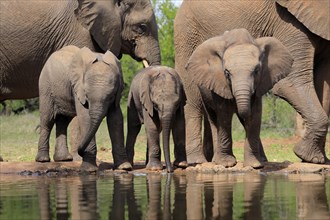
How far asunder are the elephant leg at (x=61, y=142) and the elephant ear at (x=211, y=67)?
1709 mm

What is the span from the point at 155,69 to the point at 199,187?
2.76 m

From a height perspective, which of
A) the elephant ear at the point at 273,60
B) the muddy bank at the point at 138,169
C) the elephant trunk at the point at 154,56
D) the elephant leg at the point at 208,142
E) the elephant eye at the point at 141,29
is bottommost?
the muddy bank at the point at 138,169

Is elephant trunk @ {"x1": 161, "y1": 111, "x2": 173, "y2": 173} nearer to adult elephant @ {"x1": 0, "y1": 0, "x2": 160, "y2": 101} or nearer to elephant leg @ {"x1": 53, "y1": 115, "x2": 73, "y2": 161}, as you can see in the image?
elephant leg @ {"x1": 53, "y1": 115, "x2": 73, "y2": 161}

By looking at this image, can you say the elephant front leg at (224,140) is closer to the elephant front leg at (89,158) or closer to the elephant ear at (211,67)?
the elephant ear at (211,67)

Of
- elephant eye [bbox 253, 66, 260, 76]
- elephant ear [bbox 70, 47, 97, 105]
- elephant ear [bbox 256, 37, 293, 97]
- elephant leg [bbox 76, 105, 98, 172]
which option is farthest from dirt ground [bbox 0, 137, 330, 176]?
elephant eye [bbox 253, 66, 260, 76]

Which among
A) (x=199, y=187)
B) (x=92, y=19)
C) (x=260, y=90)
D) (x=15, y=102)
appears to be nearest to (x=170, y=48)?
(x=15, y=102)

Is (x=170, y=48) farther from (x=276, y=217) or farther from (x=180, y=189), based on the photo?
(x=276, y=217)

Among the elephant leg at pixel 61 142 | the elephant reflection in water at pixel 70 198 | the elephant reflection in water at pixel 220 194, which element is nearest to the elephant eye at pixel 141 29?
the elephant leg at pixel 61 142

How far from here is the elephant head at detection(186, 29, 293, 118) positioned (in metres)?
11.8

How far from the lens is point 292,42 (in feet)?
43.8

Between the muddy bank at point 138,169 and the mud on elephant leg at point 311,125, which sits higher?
the mud on elephant leg at point 311,125

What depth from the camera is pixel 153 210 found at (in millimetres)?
8203

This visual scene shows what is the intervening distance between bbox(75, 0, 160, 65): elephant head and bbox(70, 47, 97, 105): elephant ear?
63.2 inches

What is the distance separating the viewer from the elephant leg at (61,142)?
13109mm
